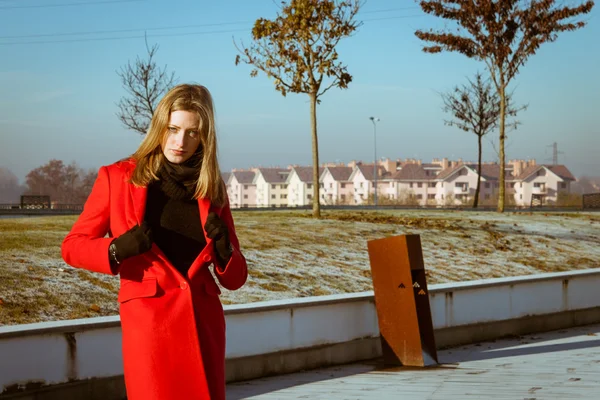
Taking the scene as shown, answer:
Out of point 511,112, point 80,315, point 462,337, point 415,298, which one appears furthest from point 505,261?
point 511,112

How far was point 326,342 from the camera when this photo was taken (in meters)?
8.73

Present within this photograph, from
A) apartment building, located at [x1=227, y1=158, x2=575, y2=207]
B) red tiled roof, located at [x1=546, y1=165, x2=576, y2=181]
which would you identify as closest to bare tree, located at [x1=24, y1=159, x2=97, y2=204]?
apartment building, located at [x1=227, y1=158, x2=575, y2=207]

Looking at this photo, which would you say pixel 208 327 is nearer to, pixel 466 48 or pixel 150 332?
pixel 150 332

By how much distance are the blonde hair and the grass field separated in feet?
20.1

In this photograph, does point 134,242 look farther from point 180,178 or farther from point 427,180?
point 427,180

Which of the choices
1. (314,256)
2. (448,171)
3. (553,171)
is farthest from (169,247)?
(553,171)

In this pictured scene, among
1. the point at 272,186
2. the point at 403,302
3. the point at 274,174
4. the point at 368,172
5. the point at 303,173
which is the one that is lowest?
the point at 403,302

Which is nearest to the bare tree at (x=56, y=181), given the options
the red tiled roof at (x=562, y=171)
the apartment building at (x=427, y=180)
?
the apartment building at (x=427, y=180)

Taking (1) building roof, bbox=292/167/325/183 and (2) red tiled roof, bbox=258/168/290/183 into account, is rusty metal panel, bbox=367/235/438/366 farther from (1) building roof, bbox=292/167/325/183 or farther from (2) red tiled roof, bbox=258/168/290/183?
(2) red tiled roof, bbox=258/168/290/183

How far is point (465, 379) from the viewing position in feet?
26.1

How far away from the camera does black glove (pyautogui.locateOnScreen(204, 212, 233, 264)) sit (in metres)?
3.17

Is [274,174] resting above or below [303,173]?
above

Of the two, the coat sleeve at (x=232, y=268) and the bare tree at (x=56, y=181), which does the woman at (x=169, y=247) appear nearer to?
the coat sleeve at (x=232, y=268)

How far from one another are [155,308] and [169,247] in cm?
23
